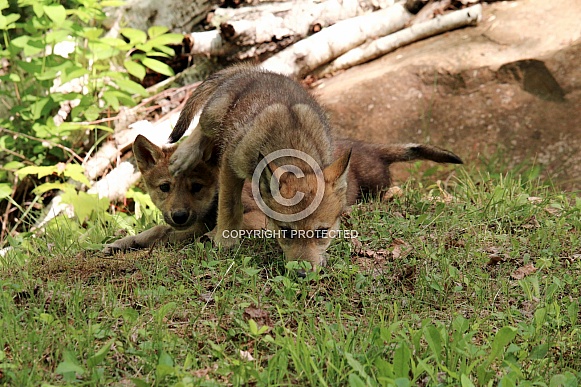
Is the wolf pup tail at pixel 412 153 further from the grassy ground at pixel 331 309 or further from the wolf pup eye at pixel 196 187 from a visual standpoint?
the wolf pup eye at pixel 196 187

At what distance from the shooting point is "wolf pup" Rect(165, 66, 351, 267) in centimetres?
409

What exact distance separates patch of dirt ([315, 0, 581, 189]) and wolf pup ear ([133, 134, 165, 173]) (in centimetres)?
241

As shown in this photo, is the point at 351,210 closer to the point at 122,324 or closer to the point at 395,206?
the point at 395,206

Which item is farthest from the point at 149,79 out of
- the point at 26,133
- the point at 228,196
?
the point at 228,196

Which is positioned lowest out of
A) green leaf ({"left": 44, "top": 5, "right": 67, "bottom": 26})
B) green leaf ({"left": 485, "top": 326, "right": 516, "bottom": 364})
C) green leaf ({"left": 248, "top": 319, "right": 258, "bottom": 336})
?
green leaf ({"left": 485, "top": 326, "right": 516, "bottom": 364})

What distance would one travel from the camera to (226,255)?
4344 millimetres

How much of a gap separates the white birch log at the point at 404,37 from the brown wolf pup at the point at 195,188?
7.87ft

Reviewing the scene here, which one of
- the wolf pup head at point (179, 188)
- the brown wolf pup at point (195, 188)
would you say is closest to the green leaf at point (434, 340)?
the brown wolf pup at point (195, 188)

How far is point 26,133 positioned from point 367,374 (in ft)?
20.1

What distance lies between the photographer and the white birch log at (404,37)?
7898mm

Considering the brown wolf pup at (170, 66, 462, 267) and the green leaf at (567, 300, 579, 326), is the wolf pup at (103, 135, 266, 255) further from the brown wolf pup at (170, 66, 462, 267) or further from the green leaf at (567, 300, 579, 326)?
the green leaf at (567, 300, 579, 326)

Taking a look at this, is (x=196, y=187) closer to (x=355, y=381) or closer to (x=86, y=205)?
(x=86, y=205)

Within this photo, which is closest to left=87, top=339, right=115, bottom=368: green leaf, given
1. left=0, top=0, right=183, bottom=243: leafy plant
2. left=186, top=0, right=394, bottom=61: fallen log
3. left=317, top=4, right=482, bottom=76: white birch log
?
left=0, top=0, right=183, bottom=243: leafy plant

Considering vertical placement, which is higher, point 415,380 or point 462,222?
point 415,380
